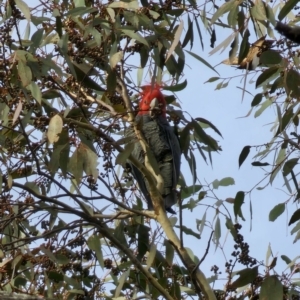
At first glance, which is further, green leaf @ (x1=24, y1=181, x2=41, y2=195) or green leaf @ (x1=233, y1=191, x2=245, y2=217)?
green leaf @ (x1=233, y1=191, x2=245, y2=217)

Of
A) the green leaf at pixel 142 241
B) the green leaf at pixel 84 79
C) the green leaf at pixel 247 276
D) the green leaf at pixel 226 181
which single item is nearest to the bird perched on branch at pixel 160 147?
the green leaf at pixel 226 181

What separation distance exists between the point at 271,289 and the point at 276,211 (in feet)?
1.75

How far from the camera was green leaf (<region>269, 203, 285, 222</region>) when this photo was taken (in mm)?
2436

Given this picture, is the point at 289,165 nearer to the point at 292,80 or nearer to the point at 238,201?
the point at 238,201

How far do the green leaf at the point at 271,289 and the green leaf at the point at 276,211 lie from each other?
1.59 feet

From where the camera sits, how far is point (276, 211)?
96.1 inches

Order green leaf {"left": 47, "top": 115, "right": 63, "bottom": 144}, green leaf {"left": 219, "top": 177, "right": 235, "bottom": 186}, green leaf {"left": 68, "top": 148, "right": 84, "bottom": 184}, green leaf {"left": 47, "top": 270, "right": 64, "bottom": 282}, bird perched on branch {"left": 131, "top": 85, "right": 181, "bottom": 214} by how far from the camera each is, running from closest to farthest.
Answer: green leaf {"left": 47, "top": 115, "right": 63, "bottom": 144} → green leaf {"left": 68, "top": 148, "right": 84, "bottom": 184} → green leaf {"left": 47, "top": 270, "right": 64, "bottom": 282} → green leaf {"left": 219, "top": 177, "right": 235, "bottom": 186} → bird perched on branch {"left": 131, "top": 85, "right": 181, "bottom": 214}

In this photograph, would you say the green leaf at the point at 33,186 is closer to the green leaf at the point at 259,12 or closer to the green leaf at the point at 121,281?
the green leaf at the point at 121,281

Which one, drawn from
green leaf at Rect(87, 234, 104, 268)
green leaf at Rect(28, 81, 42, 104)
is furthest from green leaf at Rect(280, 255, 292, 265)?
green leaf at Rect(28, 81, 42, 104)

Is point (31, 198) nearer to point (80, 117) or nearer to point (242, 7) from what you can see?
point (80, 117)

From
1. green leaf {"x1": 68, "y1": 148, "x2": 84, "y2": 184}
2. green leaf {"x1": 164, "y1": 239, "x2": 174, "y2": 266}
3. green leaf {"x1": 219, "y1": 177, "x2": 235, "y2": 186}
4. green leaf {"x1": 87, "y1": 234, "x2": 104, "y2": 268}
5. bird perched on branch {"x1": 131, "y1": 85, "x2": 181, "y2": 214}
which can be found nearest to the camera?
green leaf {"x1": 68, "y1": 148, "x2": 84, "y2": 184}

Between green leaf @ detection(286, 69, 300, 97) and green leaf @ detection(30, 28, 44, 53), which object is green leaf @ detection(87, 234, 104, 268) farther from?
green leaf @ detection(286, 69, 300, 97)

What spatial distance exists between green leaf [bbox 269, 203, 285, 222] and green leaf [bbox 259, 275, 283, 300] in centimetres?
49

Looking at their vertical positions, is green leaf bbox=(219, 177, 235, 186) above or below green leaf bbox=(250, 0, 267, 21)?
below
